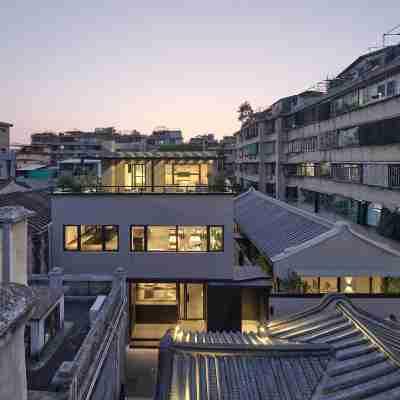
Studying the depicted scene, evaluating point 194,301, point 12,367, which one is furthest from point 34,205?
point 12,367

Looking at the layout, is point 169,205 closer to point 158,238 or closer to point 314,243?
point 158,238

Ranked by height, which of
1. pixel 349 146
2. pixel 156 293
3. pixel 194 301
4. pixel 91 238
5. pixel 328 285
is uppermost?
pixel 349 146

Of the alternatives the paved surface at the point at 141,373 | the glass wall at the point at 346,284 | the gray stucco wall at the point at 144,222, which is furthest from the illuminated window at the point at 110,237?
the glass wall at the point at 346,284

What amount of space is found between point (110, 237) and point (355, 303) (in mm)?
11944

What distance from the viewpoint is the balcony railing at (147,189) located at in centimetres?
2094

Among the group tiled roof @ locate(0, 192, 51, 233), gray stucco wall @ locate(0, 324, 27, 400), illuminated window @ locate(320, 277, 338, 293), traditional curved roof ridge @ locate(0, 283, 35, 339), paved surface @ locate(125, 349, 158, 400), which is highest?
traditional curved roof ridge @ locate(0, 283, 35, 339)

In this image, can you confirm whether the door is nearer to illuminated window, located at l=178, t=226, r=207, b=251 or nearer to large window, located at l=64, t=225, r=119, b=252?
illuminated window, located at l=178, t=226, r=207, b=251

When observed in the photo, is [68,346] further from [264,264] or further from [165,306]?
[264,264]

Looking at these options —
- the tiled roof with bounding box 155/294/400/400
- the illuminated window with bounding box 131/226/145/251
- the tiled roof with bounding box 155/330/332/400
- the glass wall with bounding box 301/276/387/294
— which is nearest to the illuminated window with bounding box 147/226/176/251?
the illuminated window with bounding box 131/226/145/251

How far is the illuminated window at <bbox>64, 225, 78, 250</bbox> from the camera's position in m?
21.2

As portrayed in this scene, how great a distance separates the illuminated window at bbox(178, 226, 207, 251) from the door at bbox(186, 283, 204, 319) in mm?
2128

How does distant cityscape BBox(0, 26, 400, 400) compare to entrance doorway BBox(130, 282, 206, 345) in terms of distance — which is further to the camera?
entrance doorway BBox(130, 282, 206, 345)

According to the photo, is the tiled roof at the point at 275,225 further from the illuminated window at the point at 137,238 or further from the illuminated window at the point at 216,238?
the illuminated window at the point at 137,238

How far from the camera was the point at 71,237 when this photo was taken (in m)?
21.3
